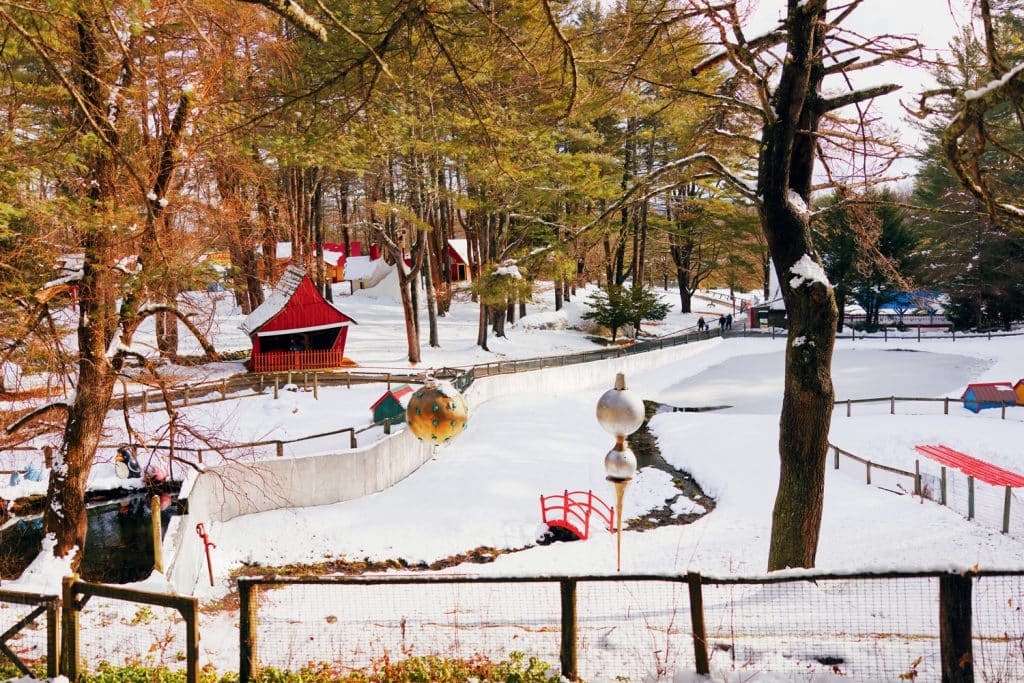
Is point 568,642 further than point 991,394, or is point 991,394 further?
point 991,394

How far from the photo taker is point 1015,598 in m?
8.36

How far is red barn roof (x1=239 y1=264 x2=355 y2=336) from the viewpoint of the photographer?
25.9 metres

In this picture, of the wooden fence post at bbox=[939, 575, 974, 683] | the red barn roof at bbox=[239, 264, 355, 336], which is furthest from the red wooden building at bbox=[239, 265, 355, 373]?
the wooden fence post at bbox=[939, 575, 974, 683]

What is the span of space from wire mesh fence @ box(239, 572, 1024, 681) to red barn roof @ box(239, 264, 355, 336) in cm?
1844

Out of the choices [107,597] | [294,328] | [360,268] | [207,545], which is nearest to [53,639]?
[107,597]

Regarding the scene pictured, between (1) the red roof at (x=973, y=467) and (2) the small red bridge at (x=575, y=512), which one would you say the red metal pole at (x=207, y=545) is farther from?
(1) the red roof at (x=973, y=467)

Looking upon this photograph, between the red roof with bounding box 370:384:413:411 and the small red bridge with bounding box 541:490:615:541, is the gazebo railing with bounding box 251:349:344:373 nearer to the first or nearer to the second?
the red roof with bounding box 370:384:413:411

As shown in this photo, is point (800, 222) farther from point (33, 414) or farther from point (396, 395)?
point (396, 395)

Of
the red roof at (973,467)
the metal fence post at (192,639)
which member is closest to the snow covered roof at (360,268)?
the red roof at (973,467)

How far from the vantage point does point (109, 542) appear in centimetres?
1368

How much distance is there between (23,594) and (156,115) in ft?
24.0

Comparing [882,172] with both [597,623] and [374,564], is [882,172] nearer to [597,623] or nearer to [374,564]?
[597,623]

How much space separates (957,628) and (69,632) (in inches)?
270

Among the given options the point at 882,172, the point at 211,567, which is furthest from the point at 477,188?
the point at 882,172
